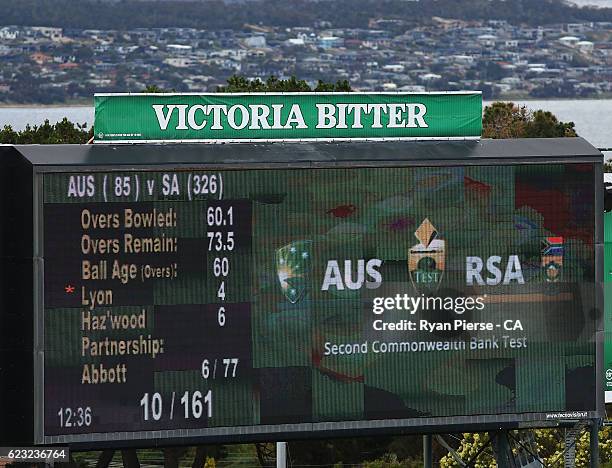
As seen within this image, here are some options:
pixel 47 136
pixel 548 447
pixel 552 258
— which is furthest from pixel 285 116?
pixel 47 136

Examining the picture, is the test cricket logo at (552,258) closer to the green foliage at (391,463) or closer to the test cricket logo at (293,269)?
the test cricket logo at (293,269)

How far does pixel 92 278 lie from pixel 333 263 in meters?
4.07

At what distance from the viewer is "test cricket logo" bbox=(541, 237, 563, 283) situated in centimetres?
2712

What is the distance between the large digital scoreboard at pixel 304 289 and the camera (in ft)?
84.1

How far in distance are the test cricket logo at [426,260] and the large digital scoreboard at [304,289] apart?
30mm

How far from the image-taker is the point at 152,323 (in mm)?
25828

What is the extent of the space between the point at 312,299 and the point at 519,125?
3838 inches

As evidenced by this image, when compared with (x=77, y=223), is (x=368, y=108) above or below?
above

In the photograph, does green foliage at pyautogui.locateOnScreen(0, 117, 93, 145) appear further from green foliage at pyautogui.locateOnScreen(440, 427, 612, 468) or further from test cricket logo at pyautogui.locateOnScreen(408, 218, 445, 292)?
test cricket logo at pyautogui.locateOnScreen(408, 218, 445, 292)

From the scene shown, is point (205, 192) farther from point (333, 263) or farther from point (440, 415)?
point (440, 415)

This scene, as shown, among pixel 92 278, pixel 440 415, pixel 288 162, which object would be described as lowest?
pixel 440 415

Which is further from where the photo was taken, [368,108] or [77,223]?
[368,108]

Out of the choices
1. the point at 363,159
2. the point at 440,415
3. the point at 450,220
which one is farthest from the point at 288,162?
the point at 440,415

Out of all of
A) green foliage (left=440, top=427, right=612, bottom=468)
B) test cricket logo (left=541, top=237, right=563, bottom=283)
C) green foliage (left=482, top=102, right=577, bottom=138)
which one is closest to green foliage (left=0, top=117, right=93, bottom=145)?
green foliage (left=440, top=427, right=612, bottom=468)
